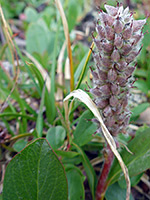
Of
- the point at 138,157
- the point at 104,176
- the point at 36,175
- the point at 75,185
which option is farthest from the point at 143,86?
the point at 36,175

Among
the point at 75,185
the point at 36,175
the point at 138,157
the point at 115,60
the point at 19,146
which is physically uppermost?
the point at 115,60

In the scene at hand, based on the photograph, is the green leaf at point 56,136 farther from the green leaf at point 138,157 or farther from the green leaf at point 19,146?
the green leaf at point 138,157

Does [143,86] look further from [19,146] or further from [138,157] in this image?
[19,146]

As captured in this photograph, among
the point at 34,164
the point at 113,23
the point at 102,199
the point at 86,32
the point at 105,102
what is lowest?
the point at 102,199

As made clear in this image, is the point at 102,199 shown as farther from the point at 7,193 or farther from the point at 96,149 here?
the point at 7,193

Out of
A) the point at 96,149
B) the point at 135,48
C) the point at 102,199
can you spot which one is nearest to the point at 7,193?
the point at 102,199

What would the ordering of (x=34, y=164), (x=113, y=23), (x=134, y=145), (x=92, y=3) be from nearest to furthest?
(x=113, y=23)
(x=34, y=164)
(x=134, y=145)
(x=92, y=3)
